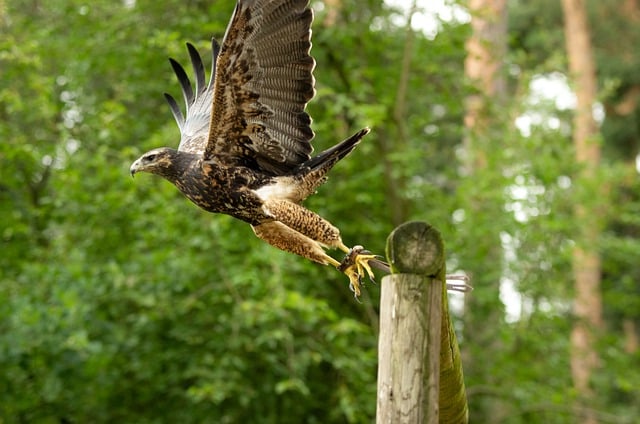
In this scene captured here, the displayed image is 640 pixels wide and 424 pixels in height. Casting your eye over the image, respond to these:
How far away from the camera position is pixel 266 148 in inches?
132

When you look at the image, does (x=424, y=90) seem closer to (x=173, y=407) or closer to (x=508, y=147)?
(x=508, y=147)

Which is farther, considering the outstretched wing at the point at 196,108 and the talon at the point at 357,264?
the outstretched wing at the point at 196,108

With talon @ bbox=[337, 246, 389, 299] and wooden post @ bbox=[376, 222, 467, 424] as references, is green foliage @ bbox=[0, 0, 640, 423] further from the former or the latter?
wooden post @ bbox=[376, 222, 467, 424]

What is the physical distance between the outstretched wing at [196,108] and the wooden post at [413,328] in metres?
1.14

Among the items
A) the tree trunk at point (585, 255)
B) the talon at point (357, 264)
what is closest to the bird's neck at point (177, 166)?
the talon at point (357, 264)

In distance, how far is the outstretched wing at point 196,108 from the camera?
12.2 ft

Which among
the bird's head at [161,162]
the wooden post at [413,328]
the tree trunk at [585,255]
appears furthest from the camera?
the tree trunk at [585,255]

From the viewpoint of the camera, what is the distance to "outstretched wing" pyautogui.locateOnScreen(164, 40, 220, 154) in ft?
12.2

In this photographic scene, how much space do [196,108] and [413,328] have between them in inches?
69.5

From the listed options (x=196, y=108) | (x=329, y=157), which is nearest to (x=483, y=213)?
(x=196, y=108)

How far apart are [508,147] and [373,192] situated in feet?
4.61

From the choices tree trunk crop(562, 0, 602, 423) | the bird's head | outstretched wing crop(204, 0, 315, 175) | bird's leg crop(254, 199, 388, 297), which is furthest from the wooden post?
tree trunk crop(562, 0, 602, 423)

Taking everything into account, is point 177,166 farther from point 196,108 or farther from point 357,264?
point 196,108

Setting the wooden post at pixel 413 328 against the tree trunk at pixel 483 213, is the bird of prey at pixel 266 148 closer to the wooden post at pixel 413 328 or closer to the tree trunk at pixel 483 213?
the wooden post at pixel 413 328
